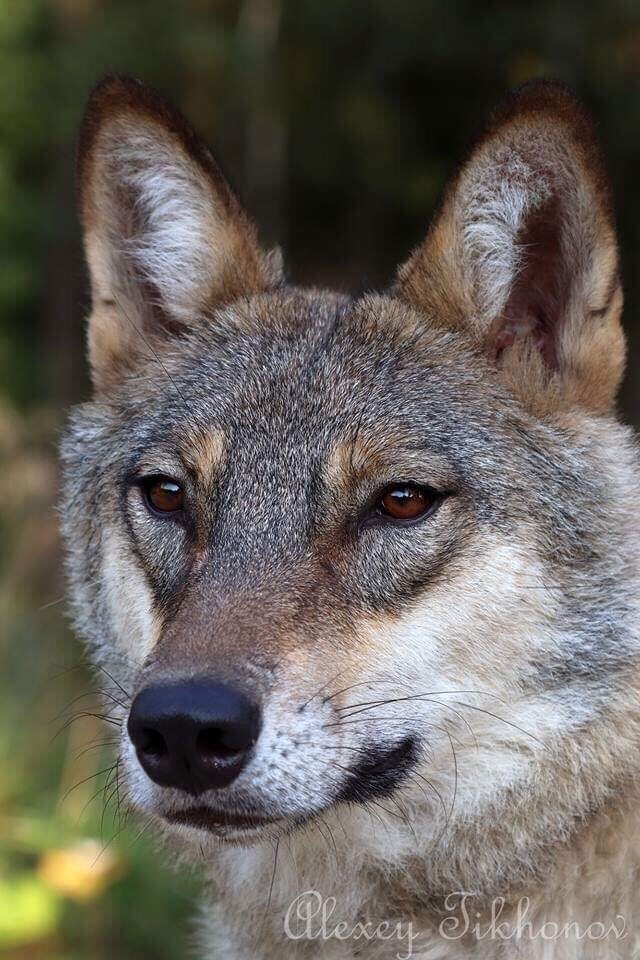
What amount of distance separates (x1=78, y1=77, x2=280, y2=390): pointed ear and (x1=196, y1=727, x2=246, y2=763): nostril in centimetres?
195

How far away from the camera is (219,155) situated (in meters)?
8.51

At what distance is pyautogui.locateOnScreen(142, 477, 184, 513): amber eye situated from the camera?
3877 mm

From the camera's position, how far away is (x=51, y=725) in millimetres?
7742

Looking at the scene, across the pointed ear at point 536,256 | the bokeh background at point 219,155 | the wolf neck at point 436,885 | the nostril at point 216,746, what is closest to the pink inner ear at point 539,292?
the pointed ear at point 536,256

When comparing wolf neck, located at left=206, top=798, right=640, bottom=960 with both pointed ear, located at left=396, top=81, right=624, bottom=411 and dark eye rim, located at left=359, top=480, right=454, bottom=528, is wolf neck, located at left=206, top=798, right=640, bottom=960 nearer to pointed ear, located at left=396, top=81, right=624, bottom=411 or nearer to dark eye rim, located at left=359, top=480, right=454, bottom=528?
dark eye rim, located at left=359, top=480, right=454, bottom=528

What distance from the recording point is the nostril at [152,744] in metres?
3.07

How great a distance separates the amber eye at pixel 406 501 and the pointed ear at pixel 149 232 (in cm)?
135

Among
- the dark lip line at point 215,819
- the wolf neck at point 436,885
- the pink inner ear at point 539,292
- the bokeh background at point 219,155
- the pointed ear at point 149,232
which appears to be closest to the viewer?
the dark lip line at point 215,819

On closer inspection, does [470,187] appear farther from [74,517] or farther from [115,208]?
[74,517]

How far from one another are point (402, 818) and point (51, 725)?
473 cm

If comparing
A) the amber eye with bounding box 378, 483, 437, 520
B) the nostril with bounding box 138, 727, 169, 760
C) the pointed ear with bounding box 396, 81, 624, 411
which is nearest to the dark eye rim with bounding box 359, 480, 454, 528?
the amber eye with bounding box 378, 483, 437, 520

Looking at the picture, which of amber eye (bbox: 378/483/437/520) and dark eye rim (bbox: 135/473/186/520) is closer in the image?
amber eye (bbox: 378/483/437/520)

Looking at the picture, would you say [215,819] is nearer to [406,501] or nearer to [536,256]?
[406,501]

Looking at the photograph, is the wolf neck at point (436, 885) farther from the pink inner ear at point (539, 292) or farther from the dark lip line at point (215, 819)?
the pink inner ear at point (539, 292)
